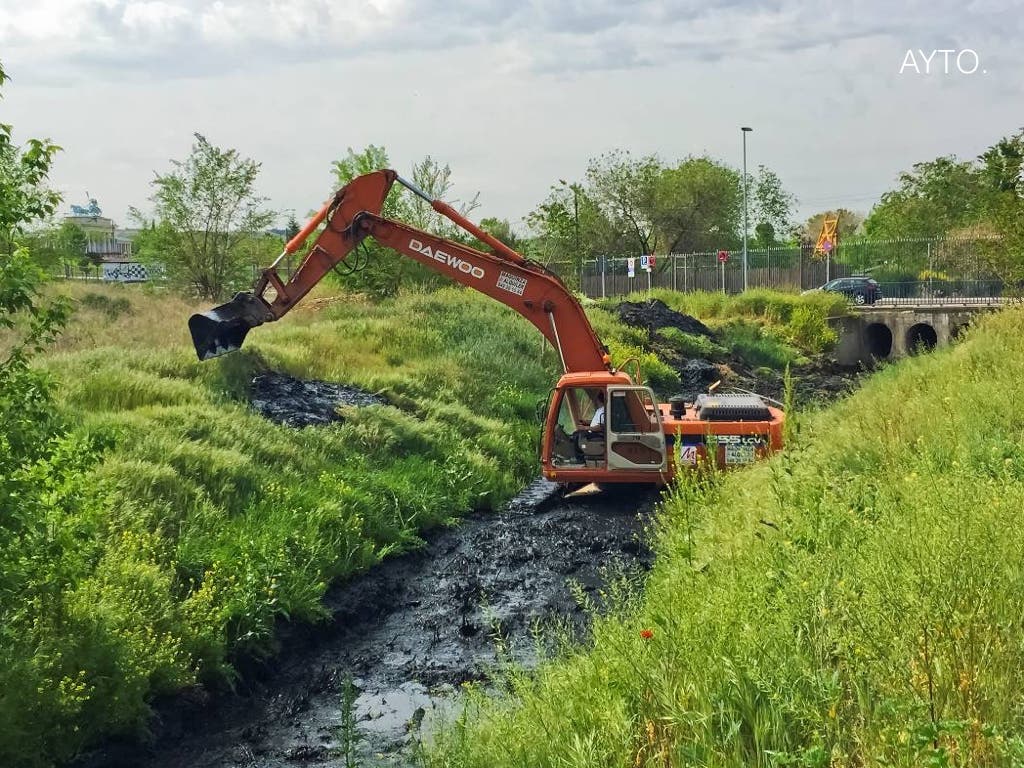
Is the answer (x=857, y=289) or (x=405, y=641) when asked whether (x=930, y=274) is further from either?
(x=405, y=641)

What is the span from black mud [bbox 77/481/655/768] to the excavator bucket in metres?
4.25

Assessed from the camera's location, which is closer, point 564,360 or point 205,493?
point 205,493

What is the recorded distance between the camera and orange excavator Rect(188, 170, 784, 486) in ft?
43.8

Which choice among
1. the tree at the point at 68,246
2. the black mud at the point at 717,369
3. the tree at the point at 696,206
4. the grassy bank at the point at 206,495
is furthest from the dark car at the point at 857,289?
the tree at the point at 68,246

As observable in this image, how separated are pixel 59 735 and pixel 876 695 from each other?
17.2 ft

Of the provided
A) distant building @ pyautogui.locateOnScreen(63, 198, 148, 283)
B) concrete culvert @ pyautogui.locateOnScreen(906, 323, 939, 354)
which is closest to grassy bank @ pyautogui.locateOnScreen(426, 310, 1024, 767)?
concrete culvert @ pyautogui.locateOnScreen(906, 323, 939, 354)

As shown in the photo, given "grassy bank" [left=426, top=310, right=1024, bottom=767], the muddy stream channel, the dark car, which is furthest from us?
the dark car

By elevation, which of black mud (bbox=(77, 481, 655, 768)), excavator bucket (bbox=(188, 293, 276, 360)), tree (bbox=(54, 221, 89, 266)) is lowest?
black mud (bbox=(77, 481, 655, 768))

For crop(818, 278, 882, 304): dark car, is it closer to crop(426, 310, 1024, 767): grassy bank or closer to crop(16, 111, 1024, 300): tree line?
crop(16, 111, 1024, 300): tree line

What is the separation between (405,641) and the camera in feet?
32.4

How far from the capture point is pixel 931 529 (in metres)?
5.20

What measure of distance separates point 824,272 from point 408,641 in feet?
126

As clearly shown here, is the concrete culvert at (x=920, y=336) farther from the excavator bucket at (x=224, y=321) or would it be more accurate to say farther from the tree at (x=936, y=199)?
the excavator bucket at (x=224, y=321)

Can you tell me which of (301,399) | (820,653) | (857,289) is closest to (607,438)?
(301,399)
